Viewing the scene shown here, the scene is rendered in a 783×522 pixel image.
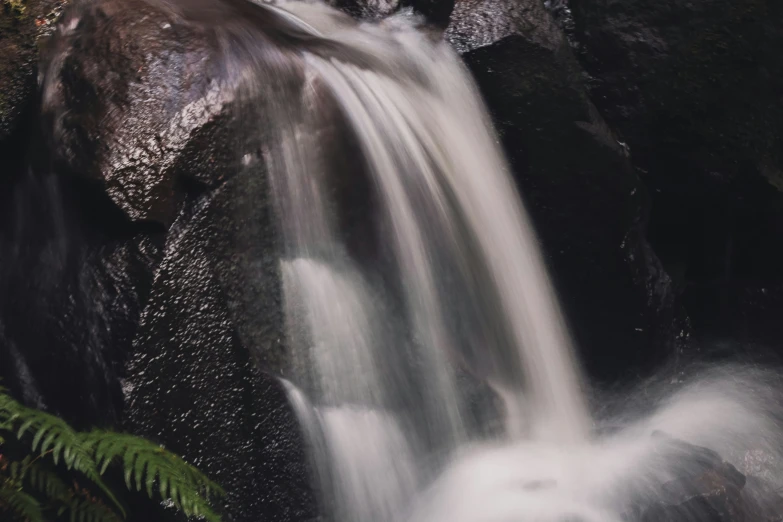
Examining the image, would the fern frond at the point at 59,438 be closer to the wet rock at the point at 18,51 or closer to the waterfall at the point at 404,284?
the waterfall at the point at 404,284

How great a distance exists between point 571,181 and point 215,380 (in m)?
2.44

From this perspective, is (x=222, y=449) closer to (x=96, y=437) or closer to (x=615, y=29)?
(x=96, y=437)

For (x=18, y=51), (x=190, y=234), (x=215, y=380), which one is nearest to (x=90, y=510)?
(x=215, y=380)

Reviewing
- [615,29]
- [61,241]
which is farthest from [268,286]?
[615,29]

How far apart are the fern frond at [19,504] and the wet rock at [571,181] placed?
2945mm

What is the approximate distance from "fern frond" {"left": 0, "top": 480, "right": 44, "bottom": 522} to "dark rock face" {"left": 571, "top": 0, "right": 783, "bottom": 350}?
3.90 metres

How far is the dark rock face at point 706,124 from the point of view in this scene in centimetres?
454

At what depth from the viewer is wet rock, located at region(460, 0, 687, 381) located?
4168 millimetres

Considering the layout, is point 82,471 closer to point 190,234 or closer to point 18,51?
point 190,234

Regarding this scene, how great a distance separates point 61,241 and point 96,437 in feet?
3.22

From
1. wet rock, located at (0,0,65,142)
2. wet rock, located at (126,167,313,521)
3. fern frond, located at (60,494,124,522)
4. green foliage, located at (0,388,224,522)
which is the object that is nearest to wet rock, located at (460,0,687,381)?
wet rock, located at (126,167,313,521)

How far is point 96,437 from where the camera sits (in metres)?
2.05

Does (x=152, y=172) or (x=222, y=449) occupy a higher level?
(x=152, y=172)

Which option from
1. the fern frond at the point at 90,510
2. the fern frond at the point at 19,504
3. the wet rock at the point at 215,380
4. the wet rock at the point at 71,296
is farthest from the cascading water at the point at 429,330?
the fern frond at the point at 19,504
